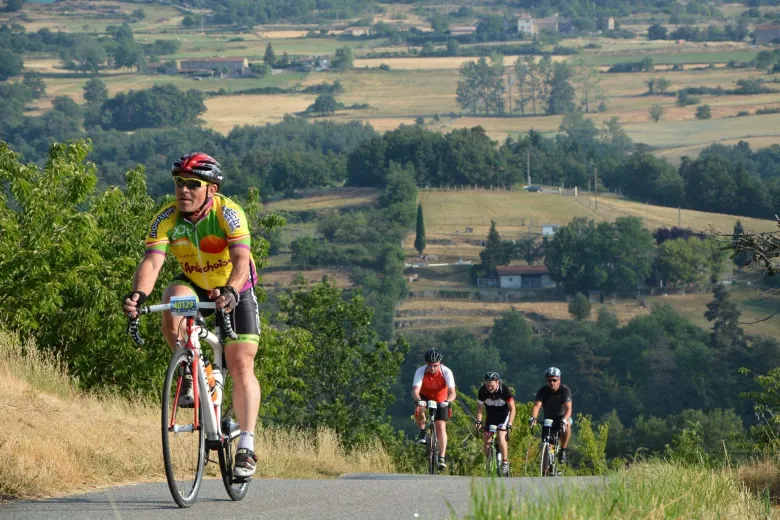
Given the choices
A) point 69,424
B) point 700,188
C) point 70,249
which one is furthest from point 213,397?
point 700,188

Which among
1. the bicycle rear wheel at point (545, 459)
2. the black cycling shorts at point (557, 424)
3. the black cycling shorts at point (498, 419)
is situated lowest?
the bicycle rear wheel at point (545, 459)

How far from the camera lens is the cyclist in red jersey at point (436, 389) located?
1461 cm

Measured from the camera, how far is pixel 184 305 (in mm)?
7094

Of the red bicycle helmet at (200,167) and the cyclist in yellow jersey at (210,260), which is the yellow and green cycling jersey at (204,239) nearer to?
the cyclist in yellow jersey at (210,260)

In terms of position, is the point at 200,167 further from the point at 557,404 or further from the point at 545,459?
the point at 557,404

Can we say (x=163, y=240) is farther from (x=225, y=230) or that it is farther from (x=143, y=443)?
(x=143, y=443)

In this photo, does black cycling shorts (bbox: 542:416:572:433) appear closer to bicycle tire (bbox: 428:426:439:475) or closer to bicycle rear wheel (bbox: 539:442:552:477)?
bicycle rear wheel (bbox: 539:442:552:477)

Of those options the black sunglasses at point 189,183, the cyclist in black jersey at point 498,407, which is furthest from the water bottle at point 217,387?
the cyclist in black jersey at point 498,407

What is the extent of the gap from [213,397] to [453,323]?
117857 millimetres

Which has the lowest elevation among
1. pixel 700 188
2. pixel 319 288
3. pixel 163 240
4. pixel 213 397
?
pixel 700 188

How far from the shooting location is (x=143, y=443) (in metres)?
9.05

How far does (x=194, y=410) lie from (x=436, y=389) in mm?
7624

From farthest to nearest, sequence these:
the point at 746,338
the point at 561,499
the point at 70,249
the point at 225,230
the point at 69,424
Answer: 1. the point at 746,338
2. the point at 70,249
3. the point at 69,424
4. the point at 225,230
5. the point at 561,499

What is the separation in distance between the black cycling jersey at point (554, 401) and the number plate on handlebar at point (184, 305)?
29.0 feet
